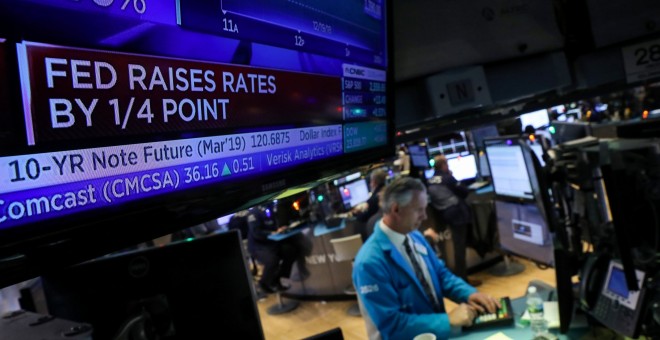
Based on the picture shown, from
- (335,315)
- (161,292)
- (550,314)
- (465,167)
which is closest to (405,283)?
(550,314)

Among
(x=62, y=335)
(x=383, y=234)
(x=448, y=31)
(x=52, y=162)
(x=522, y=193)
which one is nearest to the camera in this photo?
(x=52, y=162)

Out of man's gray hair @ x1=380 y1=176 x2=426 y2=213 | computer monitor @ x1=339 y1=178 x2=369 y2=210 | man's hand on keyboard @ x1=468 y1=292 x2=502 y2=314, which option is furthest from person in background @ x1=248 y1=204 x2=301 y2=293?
man's hand on keyboard @ x1=468 y1=292 x2=502 y2=314

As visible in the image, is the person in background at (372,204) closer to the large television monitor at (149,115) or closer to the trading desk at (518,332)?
the trading desk at (518,332)

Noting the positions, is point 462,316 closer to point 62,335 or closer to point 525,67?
point 525,67

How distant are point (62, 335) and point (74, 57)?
662 mm

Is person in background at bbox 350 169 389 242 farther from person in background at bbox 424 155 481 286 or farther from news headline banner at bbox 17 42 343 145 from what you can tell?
news headline banner at bbox 17 42 343 145

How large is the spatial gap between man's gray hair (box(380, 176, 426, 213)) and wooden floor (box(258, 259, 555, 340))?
303 cm

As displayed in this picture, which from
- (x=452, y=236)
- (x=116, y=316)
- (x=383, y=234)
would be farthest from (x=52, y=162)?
(x=452, y=236)

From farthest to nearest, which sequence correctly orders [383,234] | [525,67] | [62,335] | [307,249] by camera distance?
[307,249], [383,234], [525,67], [62,335]

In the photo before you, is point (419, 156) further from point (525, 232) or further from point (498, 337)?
point (498, 337)

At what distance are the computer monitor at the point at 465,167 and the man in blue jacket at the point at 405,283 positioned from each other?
5403mm

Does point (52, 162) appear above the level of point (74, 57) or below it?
below

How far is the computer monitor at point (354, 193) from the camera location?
8.25 meters

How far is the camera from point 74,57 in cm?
80
